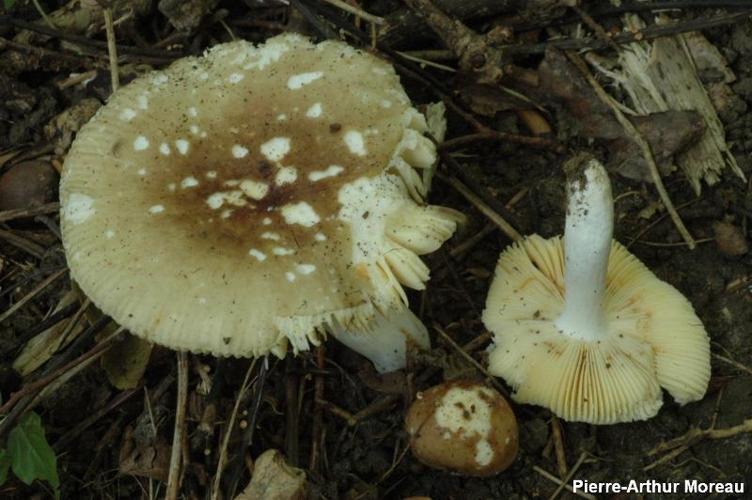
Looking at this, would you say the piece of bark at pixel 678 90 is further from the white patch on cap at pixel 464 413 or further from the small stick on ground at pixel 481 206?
the white patch on cap at pixel 464 413

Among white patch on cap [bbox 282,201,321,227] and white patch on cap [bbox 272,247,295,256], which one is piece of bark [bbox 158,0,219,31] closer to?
white patch on cap [bbox 282,201,321,227]

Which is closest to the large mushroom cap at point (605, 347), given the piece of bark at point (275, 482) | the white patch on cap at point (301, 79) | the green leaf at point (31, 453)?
the piece of bark at point (275, 482)

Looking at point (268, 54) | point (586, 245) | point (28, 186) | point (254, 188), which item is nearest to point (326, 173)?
point (254, 188)

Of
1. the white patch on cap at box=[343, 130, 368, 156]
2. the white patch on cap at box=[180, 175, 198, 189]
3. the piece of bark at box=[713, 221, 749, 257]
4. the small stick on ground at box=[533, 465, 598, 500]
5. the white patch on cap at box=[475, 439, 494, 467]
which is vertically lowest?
the small stick on ground at box=[533, 465, 598, 500]

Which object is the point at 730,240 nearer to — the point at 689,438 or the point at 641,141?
the point at 641,141

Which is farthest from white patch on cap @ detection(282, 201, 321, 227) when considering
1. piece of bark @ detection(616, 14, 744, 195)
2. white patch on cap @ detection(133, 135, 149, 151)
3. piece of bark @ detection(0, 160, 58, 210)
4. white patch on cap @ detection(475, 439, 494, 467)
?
piece of bark @ detection(616, 14, 744, 195)

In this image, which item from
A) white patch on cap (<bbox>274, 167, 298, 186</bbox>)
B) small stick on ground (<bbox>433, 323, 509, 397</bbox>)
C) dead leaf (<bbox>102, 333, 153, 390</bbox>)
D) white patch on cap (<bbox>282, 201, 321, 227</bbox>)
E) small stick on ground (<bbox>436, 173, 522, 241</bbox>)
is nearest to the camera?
white patch on cap (<bbox>282, 201, 321, 227</bbox>)

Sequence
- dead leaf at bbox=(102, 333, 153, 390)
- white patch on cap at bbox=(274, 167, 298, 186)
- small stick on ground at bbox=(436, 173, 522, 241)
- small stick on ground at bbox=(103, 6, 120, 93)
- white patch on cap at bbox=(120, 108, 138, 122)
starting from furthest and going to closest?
small stick on ground at bbox=(103, 6, 120, 93) < small stick on ground at bbox=(436, 173, 522, 241) < dead leaf at bbox=(102, 333, 153, 390) < white patch on cap at bbox=(120, 108, 138, 122) < white patch on cap at bbox=(274, 167, 298, 186)
